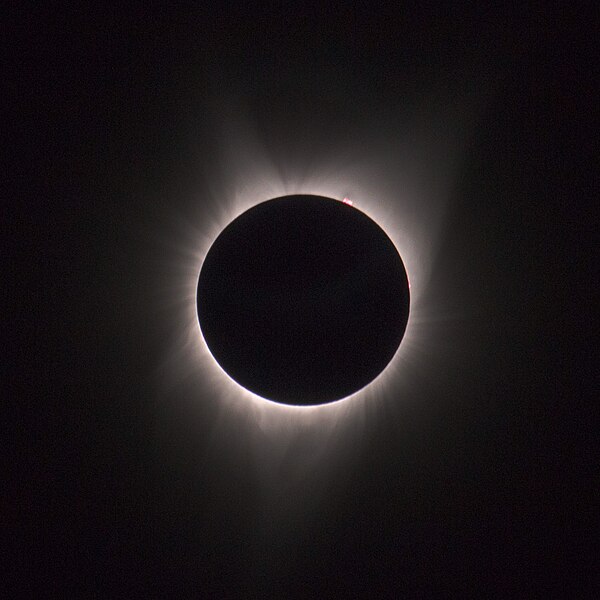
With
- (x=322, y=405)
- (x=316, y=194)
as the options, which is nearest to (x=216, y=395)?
(x=322, y=405)

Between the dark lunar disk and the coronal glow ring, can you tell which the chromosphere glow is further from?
the dark lunar disk

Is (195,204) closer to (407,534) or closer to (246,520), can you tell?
(246,520)

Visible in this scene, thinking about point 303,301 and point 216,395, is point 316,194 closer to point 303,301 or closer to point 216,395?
point 303,301

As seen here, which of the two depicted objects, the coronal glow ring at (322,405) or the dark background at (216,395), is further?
the coronal glow ring at (322,405)

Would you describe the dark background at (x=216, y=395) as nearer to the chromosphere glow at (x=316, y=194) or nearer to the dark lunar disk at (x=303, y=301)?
the chromosphere glow at (x=316, y=194)

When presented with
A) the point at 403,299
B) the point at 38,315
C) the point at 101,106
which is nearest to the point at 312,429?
the point at 403,299

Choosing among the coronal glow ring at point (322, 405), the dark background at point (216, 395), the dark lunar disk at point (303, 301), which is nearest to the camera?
the dark lunar disk at point (303, 301)

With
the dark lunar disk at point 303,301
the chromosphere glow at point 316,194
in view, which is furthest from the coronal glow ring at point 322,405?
the dark lunar disk at point 303,301
